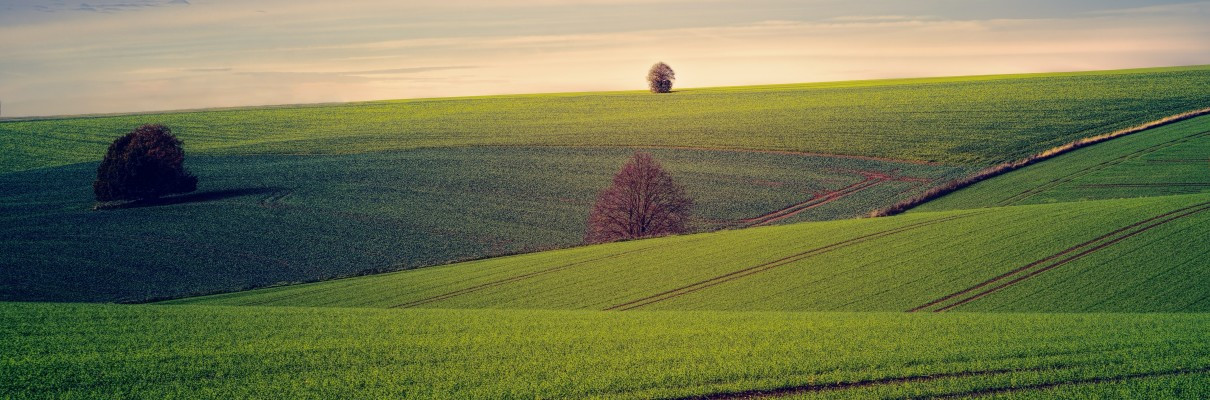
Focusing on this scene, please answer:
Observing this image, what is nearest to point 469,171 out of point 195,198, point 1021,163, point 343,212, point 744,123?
point 343,212

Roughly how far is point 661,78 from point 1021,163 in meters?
72.6

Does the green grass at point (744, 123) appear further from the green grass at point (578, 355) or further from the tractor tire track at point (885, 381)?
the tractor tire track at point (885, 381)

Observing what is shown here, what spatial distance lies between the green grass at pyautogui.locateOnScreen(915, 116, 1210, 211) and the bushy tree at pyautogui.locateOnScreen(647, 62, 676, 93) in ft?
234

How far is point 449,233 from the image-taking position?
40.0 m

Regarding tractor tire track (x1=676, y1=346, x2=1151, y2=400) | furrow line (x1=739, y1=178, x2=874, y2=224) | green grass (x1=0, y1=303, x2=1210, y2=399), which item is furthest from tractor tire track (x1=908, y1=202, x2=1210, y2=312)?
furrow line (x1=739, y1=178, x2=874, y2=224)

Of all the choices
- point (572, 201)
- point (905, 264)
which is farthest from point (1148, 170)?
point (572, 201)

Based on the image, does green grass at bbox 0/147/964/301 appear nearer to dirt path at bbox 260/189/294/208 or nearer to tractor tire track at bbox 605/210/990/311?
dirt path at bbox 260/189/294/208

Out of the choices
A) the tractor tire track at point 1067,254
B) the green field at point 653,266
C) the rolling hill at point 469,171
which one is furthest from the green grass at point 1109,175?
the tractor tire track at point 1067,254

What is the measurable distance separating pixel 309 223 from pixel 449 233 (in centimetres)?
848

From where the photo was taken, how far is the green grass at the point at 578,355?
37.2 feet

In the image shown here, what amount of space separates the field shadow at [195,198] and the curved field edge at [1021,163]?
39064 mm

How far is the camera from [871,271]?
24.2 meters

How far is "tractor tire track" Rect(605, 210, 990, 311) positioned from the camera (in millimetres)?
23000

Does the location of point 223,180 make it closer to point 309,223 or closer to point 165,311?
point 309,223
